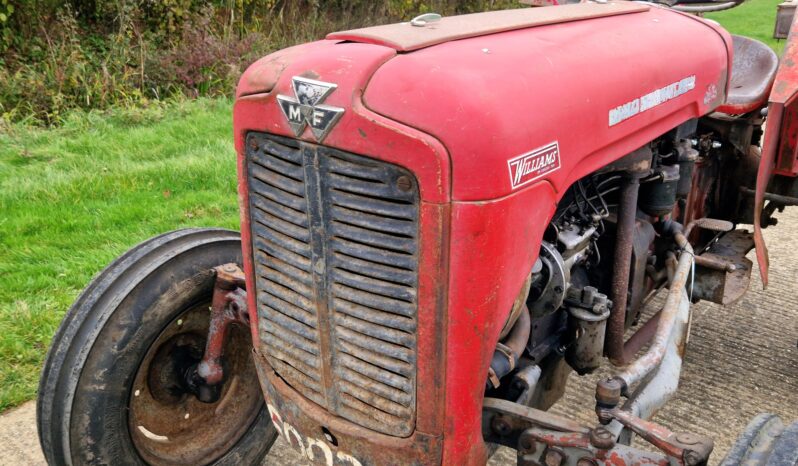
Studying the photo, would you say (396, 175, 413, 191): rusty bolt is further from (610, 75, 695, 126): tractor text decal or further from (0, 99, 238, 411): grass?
(0, 99, 238, 411): grass

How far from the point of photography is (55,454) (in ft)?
8.01

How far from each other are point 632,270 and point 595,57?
978 mm

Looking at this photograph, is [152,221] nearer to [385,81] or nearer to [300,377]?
[300,377]

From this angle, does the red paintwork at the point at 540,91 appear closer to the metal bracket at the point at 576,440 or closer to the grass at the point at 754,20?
the metal bracket at the point at 576,440

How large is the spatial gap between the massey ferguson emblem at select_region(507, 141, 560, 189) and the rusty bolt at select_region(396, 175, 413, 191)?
23cm

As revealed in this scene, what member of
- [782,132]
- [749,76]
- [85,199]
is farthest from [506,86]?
[85,199]

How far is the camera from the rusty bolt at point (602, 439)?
2023mm

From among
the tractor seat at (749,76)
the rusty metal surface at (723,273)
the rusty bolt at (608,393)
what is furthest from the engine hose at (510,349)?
the tractor seat at (749,76)

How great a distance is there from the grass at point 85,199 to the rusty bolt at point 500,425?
2.21 meters

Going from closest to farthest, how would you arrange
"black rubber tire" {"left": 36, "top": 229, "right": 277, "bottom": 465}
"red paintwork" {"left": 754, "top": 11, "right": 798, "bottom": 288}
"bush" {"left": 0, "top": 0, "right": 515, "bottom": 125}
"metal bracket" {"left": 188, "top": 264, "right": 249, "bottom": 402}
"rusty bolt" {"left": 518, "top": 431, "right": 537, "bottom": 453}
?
"rusty bolt" {"left": 518, "top": 431, "right": 537, "bottom": 453} < "black rubber tire" {"left": 36, "top": 229, "right": 277, "bottom": 465} < "metal bracket" {"left": 188, "top": 264, "right": 249, "bottom": 402} < "red paintwork" {"left": 754, "top": 11, "right": 798, "bottom": 288} < "bush" {"left": 0, "top": 0, "right": 515, "bottom": 125}

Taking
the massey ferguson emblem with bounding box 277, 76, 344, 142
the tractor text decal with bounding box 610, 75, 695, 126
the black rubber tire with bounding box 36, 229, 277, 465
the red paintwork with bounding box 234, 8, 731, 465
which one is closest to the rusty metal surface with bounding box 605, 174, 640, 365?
the tractor text decal with bounding box 610, 75, 695, 126

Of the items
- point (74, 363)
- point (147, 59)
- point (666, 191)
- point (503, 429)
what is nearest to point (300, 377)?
point (503, 429)

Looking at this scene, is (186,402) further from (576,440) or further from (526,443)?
(576,440)

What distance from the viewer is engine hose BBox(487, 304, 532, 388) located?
214 cm
